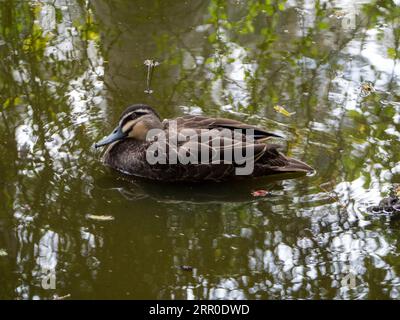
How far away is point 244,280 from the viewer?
584 cm

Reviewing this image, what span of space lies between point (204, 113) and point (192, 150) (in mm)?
1159

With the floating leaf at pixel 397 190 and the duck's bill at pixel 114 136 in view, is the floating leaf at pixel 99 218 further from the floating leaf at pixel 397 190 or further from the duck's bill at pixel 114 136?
the floating leaf at pixel 397 190

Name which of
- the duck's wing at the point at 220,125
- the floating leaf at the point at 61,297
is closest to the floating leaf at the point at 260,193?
the duck's wing at the point at 220,125

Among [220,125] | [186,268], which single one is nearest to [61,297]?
[186,268]

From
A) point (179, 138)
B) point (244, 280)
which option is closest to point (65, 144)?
point (179, 138)

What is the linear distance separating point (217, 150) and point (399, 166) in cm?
177

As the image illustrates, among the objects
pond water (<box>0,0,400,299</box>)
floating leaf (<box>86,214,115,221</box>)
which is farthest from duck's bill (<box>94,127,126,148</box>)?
floating leaf (<box>86,214,115,221</box>)

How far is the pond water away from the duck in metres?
0.13

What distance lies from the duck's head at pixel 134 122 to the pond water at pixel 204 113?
322 mm

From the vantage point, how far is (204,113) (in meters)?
8.18

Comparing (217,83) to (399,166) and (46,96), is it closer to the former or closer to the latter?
(46,96)

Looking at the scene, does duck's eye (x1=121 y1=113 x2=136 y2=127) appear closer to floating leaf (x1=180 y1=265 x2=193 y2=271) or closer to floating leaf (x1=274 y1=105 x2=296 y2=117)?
floating leaf (x1=274 y1=105 x2=296 y2=117)

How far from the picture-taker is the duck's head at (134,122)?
7.42m
